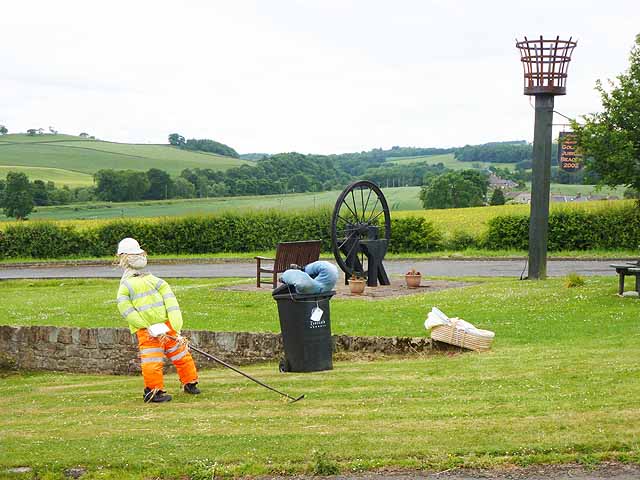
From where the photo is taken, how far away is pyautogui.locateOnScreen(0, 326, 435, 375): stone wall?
14.1 meters

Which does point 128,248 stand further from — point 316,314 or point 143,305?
point 316,314

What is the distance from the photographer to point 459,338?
13.0 meters

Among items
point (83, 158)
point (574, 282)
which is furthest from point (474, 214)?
point (83, 158)

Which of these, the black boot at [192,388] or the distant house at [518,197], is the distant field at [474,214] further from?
the black boot at [192,388]

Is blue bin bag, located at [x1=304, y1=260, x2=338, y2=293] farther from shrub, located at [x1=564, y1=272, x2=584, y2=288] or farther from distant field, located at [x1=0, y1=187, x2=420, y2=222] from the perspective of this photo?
distant field, located at [x1=0, y1=187, x2=420, y2=222]

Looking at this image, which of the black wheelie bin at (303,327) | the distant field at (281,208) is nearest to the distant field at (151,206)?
the distant field at (281,208)

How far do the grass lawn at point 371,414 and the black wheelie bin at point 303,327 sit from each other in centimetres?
39

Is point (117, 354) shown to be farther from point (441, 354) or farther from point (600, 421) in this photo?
point (600, 421)

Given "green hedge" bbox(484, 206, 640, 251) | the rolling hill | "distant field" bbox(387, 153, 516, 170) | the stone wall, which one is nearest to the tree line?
the rolling hill

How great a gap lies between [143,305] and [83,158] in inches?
3525

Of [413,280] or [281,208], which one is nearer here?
[413,280]

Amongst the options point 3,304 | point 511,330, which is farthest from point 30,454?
point 3,304

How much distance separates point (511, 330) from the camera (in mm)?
14578

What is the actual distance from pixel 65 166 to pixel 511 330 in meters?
81.7
